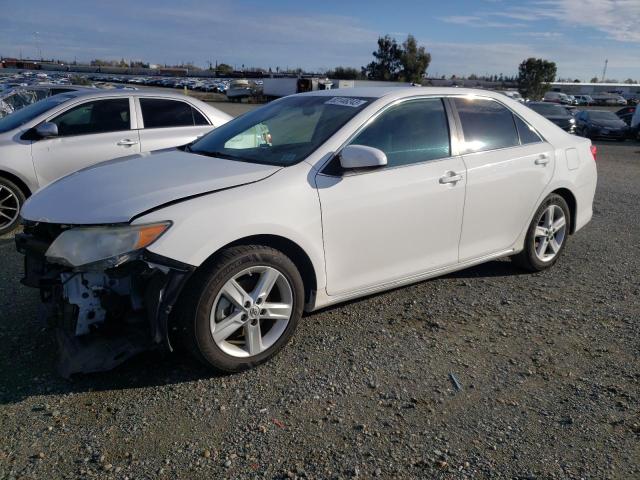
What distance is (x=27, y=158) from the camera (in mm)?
6047

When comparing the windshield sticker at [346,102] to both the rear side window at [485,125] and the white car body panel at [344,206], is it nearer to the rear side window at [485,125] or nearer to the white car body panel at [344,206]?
the white car body panel at [344,206]

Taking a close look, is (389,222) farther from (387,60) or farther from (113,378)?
(387,60)

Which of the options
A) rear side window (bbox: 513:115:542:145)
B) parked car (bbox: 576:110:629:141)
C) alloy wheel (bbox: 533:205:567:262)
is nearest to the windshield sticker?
rear side window (bbox: 513:115:542:145)

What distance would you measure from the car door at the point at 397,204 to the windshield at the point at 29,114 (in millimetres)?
4585

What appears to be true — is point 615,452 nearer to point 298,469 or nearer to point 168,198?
point 298,469

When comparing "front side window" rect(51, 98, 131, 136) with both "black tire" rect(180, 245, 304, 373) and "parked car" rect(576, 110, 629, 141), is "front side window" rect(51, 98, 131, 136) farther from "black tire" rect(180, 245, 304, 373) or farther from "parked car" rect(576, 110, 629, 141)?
"parked car" rect(576, 110, 629, 141)

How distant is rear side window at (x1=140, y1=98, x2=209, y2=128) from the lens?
22.4 feet

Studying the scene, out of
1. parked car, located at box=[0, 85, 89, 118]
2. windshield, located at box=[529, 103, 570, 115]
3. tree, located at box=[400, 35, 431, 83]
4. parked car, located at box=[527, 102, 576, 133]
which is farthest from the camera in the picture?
tree, located at box=[400, 35, 431, 83]

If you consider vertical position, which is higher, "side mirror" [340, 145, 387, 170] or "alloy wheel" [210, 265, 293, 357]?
"side mirror" [340, 145, 387, 170]

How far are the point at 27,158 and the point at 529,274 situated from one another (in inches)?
219

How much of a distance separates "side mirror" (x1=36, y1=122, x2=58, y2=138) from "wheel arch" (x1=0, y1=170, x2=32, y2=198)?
0.55 metres

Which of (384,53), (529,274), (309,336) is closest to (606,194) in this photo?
(529,274)

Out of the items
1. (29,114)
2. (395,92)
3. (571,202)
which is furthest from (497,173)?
(29,114)

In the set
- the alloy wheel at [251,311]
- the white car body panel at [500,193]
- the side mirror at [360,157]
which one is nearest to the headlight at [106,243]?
the alloy wheel at [251,311]
